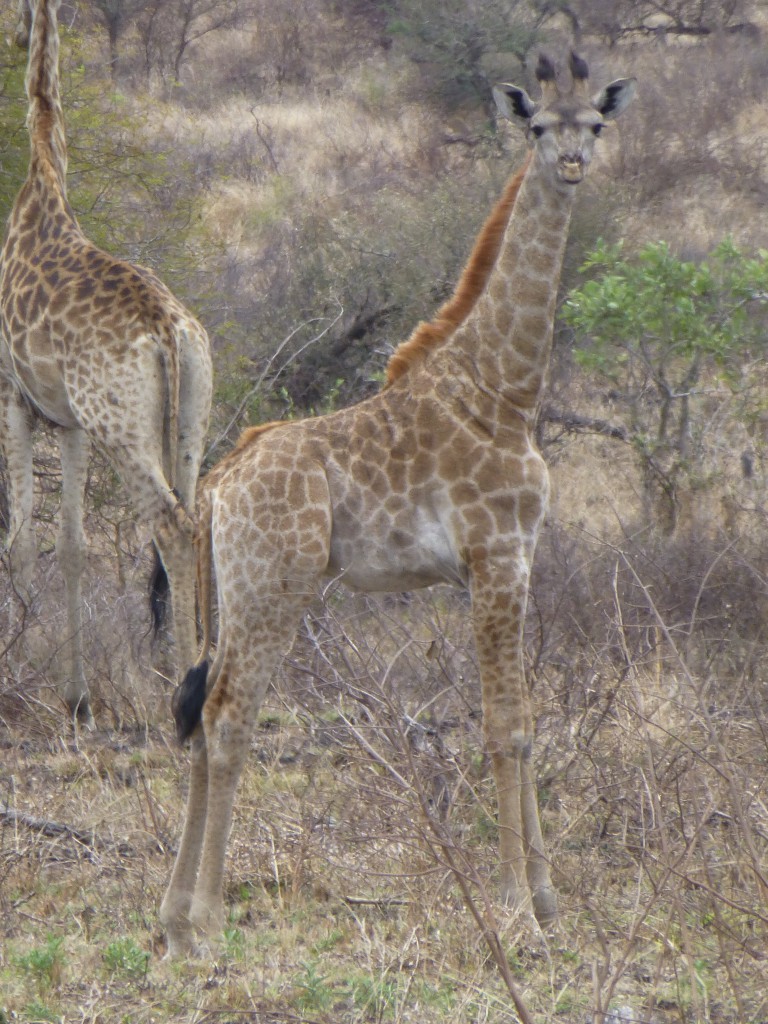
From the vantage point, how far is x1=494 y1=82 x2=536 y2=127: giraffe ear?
5.08m

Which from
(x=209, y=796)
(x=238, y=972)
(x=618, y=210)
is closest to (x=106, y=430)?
(x=209, y=796)

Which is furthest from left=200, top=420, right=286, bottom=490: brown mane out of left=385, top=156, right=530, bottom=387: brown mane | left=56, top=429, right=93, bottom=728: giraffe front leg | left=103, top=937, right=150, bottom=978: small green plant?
left=56, top=429, right=93, bottom=728: giraffe front leg

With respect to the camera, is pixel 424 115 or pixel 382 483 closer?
pixel 382 483

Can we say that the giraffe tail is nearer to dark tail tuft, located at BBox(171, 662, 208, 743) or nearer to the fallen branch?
dark tail tuft, located at BBox(171, 662, 208, 743)

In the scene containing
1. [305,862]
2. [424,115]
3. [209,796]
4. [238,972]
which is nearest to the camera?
[238,972]

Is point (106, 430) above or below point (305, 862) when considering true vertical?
above

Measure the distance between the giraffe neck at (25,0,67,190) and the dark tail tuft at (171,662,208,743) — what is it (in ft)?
12.1

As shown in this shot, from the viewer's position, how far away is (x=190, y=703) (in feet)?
15.4

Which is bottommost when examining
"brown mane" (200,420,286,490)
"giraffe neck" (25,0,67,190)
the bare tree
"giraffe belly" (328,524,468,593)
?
"giraffe belly" (328,524,468,593)

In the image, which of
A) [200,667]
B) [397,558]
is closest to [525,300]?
[397,558]

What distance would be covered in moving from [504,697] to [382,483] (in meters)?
0.81

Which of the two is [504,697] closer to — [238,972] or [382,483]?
[382,483]

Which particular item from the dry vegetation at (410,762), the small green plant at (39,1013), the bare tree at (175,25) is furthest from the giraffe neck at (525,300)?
the bare tree at (175,25)

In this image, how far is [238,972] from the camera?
427cm
